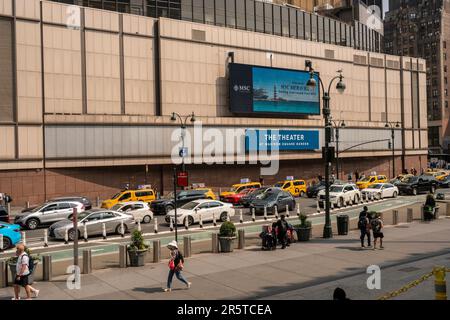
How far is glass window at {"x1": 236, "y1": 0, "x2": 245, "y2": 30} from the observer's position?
212 ft

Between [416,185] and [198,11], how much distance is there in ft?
103

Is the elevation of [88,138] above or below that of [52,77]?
below

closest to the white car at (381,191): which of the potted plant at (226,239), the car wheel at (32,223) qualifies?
the potted plant at (226,239)

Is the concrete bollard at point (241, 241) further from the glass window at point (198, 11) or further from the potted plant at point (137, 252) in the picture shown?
the glass window at point (198, 11)

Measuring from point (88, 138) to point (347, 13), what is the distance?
180 feet

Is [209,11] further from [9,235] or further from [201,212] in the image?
[9,235]

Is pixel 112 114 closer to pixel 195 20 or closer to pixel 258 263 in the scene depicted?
pixel 195 20

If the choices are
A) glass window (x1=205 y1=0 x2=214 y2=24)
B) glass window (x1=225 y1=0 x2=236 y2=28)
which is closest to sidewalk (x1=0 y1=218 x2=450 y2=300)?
glass window (x1=205 y1=0 x2=214 y2=24)

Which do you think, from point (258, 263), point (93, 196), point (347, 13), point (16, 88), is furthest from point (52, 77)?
point (347, 13)

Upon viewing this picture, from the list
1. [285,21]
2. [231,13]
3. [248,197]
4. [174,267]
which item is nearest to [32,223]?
[248,197]

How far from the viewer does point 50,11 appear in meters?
46.2

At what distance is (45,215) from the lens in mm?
31250

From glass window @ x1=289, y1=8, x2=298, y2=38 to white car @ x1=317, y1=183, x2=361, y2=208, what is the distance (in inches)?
1375

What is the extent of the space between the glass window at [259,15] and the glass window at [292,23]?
5.04 metres
